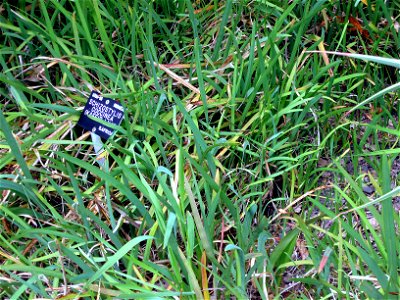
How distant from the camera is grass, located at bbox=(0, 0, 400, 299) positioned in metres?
1.15

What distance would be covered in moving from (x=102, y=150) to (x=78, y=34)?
39 cm

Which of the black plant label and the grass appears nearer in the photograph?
the grass

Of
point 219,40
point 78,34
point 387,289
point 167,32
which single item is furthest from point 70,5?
point 387,289

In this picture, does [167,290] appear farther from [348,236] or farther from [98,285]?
[348,236]

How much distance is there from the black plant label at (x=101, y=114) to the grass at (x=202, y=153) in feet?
0.09

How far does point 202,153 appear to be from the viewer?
129 centimetres

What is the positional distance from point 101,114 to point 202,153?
0.31 meters

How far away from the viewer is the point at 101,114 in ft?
4.71

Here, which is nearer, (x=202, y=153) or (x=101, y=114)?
(x=202, y=153)

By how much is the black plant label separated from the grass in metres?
0.03

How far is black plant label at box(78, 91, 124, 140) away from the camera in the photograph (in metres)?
1.42

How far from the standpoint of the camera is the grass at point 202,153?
45.3 inches

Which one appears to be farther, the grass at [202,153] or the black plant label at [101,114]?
the black plant label at [101,114]

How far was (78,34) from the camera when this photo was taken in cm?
159
